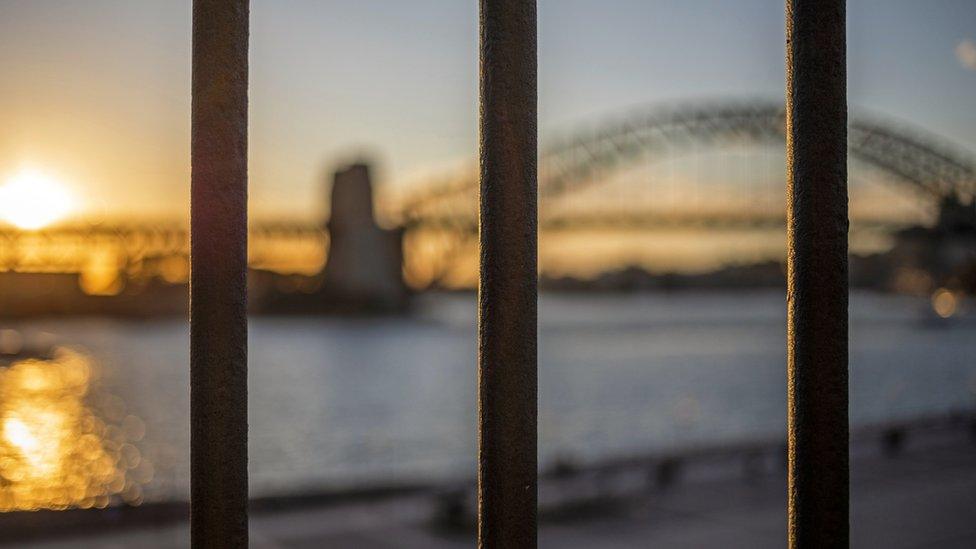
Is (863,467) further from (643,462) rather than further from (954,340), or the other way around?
(954,340)

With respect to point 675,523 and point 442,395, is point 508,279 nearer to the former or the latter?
point 675,523

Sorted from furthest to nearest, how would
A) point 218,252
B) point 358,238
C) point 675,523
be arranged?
1. point 358,238
2. point 675,523
3. point 218,252

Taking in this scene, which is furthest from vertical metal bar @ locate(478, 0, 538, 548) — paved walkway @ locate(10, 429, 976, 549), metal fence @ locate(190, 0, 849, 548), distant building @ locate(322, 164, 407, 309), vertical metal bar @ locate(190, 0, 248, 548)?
distant building @ locate(322, 164, 407, 309)

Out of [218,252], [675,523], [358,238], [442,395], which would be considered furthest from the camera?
[358,238]

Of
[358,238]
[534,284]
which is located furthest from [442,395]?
[534,284]

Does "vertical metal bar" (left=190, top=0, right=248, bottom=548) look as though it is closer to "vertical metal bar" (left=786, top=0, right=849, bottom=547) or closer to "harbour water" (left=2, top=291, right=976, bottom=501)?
"vertical metal bar" (left=786, top=0, right=849, bottom=547)

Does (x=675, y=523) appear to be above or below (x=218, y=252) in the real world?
below
